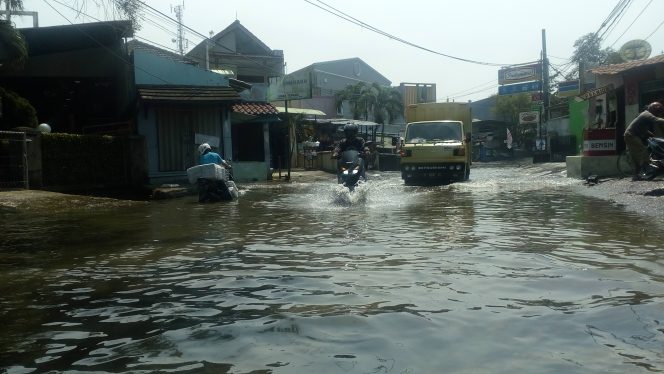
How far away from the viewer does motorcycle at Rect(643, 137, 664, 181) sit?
13470 millimetres

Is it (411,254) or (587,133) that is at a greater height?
(587,133)

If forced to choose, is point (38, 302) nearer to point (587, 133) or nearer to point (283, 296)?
point (283, 296)

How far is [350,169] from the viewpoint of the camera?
14.2 metres

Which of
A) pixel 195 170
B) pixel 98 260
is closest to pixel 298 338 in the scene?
pixel 98 260

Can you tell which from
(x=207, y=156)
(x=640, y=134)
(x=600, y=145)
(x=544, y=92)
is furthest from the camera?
(x=544, y=92)

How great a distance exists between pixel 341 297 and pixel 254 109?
22.2 metres

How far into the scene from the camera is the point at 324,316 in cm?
413

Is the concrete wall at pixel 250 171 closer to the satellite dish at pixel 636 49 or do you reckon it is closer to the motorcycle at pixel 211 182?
the motorcycle at pixel 211 182

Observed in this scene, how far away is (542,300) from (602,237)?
3.41 metres

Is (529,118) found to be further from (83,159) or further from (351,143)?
(83,159)

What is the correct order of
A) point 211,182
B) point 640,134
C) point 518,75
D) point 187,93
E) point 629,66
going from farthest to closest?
point 518,75
point 187,93
point 629,66
point 211,182
point 640,134

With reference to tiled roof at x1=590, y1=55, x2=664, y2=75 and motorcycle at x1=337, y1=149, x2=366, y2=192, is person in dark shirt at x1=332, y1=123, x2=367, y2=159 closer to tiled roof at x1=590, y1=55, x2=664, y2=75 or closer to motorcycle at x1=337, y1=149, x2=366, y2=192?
motorcycle at x1=337, y1=149, x2=366, y2=192

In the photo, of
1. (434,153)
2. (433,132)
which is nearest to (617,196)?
(434,153)

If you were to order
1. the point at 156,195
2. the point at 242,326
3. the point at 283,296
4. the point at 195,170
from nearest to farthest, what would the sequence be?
the point at 242,326 < the point at 283,296 < the point at 195,170 < the point at 156,195
